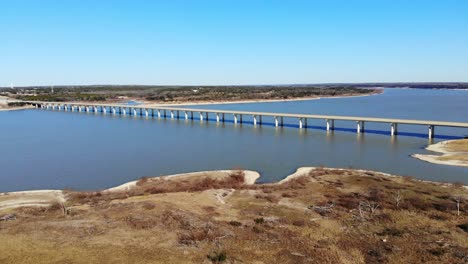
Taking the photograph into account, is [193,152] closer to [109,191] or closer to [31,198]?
[109,191]

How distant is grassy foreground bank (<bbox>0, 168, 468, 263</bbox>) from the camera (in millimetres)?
→ 16938

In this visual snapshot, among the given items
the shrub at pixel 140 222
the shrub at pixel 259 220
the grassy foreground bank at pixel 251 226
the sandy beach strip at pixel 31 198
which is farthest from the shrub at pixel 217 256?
the sandy beach strip at pixel 31 198

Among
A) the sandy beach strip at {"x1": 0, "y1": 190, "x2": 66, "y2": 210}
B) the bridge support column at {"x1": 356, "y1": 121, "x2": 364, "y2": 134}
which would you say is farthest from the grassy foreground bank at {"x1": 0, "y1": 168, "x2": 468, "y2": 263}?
the bridge support column at {"x1": 356, "y1": 121, "x2": 364, "y2": 134}

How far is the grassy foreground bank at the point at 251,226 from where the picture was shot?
16.9 m

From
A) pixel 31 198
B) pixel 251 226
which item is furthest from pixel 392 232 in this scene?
pixel 31 198

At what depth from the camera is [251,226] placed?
21516mm

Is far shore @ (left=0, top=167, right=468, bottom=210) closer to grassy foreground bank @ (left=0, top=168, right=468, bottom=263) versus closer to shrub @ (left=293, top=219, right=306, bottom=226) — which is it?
grassy foreground bank @ (left=0, top=168, right=468, bottom=263)

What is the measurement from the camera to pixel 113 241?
720 inches

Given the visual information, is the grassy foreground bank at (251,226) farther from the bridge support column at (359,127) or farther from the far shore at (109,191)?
the bridge support column at (359,127)

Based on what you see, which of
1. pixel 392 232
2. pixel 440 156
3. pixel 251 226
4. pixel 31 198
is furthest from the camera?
pixel 440 156

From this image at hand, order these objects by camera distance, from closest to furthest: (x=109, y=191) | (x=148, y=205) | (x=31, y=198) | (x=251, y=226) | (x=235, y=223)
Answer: (x=251, y=226), (x=235, y=223), (x=148, y=205), (x=31, y=198), (x=109, y=191)

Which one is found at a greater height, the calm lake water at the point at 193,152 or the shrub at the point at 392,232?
the shrub at the point at 392,232

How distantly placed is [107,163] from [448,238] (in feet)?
122

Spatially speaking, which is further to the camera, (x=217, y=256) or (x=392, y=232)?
(x=392, y=232)
